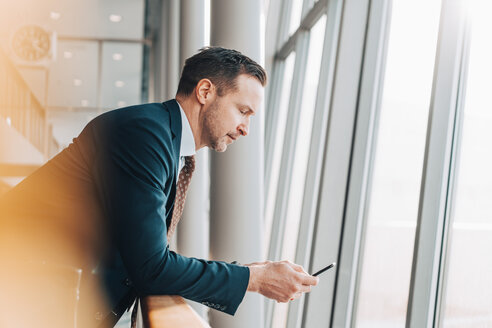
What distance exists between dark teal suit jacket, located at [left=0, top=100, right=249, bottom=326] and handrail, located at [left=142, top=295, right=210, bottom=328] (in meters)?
0.05

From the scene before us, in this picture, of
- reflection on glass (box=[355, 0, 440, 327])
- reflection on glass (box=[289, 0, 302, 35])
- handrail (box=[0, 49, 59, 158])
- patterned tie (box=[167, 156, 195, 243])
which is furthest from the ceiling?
patterned tie (box=[167, 156, 195, 243])

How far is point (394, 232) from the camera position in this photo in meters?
2.20

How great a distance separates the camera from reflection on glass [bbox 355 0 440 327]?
2045 mm

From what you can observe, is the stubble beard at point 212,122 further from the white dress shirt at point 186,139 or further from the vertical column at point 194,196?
the vertical column at point 194,196

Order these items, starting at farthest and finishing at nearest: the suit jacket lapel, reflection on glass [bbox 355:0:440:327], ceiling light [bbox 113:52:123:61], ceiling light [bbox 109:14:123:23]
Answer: ceiling light [bbox 113:52:123:61] < ceiling light [bbox 109:14:123:23] < reflection on glass [bbox 355:0:440:327] < the suit jacket lapel

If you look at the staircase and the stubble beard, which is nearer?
the stubble beard

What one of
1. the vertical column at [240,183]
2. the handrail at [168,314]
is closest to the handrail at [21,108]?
the vertical column at [240,183]

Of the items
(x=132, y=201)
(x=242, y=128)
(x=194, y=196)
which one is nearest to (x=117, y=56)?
(x=194, y=196)

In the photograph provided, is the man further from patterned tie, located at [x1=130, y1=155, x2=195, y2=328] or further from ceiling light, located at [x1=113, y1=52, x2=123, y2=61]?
ceiling light, located at [x1=113, y1=52, x2=123, y2=61]

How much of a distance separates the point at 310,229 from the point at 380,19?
4.04ft

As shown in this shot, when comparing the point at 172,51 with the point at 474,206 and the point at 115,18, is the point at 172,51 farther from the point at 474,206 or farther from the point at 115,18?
the point at 474,206

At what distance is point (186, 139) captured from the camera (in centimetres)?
139

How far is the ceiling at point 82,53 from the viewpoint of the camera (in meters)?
7.72

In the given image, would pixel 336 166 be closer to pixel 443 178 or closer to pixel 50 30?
pixel 443 178
